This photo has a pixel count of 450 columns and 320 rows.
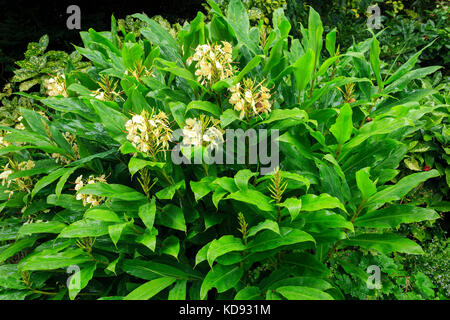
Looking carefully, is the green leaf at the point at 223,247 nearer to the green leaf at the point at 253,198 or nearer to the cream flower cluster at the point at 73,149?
the green leaf at the point at 253,198

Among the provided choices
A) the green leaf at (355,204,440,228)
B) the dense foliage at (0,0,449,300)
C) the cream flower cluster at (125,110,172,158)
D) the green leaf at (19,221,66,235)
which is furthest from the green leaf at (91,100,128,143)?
the green leaf at (355,204,440,228)

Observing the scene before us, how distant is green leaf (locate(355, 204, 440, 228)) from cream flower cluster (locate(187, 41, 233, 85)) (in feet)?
2.77

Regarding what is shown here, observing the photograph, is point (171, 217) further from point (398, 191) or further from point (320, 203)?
point (398, 191)

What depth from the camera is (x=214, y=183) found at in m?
1.45

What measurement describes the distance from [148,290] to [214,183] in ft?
1.63

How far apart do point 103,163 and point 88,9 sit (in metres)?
3.34

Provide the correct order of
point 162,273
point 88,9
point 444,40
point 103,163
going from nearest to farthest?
point 162,273, point 103,163, point 444,40, point 88,9

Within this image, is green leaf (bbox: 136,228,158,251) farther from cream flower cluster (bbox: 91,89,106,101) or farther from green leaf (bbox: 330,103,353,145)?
green leaf (bbox: 330,103,353,145)

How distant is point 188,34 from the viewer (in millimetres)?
1666

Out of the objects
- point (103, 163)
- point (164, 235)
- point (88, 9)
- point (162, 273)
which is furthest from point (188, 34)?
point (88, 9)

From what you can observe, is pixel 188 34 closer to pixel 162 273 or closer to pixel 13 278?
pixel 162 273

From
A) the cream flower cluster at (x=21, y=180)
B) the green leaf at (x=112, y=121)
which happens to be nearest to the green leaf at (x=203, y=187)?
the green leaf at (x=112, y=121)

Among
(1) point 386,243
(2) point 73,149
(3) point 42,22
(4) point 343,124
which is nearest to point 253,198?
(4) point 343,124

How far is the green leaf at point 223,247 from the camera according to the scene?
132 centimetres
